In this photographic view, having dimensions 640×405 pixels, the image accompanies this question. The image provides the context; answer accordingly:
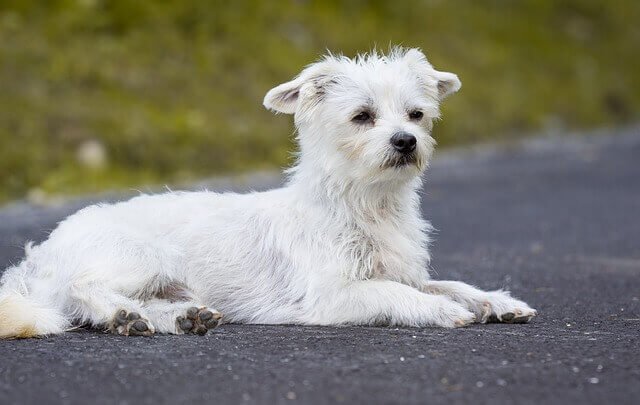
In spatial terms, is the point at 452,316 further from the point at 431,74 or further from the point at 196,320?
the point at 431,74

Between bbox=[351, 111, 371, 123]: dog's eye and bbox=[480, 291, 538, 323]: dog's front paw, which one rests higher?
bbox=[351, 111, 371, 123]: dog's eye

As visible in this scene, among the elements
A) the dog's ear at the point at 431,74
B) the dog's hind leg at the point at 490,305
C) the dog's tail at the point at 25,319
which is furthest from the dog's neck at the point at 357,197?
the dog's tail at the point at 25,319

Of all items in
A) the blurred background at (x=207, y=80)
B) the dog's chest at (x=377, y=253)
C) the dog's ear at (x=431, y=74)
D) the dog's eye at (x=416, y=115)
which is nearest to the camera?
the dog's chest at (x=377, y=253)

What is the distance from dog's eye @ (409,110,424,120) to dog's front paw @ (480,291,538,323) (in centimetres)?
138

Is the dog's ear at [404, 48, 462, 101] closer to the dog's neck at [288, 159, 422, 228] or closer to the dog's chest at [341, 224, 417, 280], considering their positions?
the dog's neck at [288, 159, 422, 228]

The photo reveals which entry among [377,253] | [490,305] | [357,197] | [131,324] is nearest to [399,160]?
[357,197]

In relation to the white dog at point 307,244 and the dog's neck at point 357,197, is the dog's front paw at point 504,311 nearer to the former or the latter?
the white dog at point 307,244

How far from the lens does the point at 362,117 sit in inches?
316

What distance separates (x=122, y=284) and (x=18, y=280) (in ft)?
2.73

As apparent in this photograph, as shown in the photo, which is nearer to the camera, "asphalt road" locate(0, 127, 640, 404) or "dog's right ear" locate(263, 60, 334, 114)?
"asphalt road" locate(0, 127, 640, 404)

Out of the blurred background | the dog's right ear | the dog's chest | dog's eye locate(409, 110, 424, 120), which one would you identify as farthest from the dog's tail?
the blurred background

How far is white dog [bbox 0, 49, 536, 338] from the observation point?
7.49 m

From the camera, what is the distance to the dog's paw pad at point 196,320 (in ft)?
23.8

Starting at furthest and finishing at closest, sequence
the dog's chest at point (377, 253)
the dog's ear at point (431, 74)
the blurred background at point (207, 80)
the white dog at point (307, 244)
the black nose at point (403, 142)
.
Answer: the blurred background at point (207, 80), the dog's ear at point (431, 74), the dog's chest at point (377, 253), the black nose at point (403, 142), the white dog at point (307, 244)
